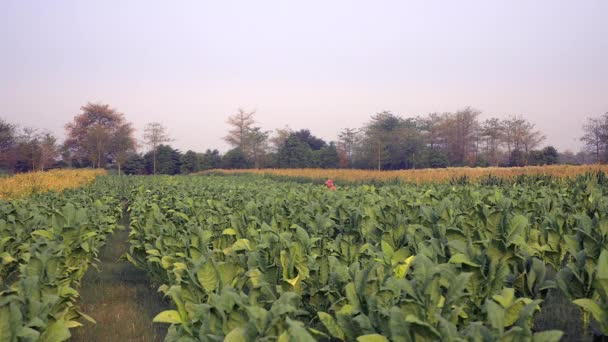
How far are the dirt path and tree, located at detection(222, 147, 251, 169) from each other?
58695mm

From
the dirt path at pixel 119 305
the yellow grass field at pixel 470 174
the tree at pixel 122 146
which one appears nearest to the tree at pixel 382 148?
the yellow grass field at pixel 470 174

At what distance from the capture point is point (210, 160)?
66938 millimetres

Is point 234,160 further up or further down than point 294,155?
further down

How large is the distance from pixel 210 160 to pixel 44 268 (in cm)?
6417

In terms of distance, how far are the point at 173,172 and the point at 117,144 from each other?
833 cm

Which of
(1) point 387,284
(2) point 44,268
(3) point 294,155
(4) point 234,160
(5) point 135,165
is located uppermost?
(3) point 294,155

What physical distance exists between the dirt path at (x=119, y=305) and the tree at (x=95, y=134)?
5717 cm

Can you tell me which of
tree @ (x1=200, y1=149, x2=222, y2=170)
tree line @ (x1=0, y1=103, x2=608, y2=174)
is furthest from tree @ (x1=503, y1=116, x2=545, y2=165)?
tree @ (x1=200, y1=149, x2=222, y2=170)

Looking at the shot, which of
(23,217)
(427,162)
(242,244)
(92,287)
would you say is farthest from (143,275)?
(427,162)

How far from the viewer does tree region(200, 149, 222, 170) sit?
6612 centimetres

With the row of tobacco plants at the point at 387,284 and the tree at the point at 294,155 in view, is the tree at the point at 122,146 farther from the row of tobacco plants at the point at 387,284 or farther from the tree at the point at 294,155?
the row of tobacco plants at the point at 387,284

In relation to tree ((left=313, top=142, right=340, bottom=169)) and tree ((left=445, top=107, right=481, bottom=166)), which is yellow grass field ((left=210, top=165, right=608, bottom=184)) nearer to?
tree ((left=313, top=142, right=340, bottom=169))

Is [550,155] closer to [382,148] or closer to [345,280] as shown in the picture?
[382,148]

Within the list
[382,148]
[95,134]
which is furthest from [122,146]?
[382,148]
